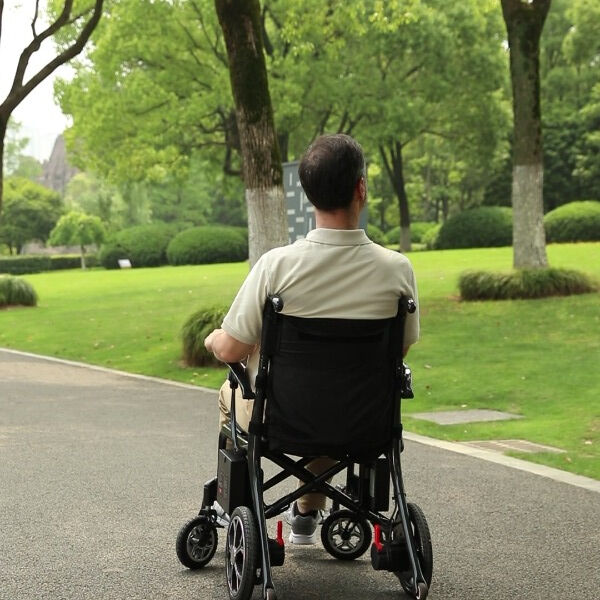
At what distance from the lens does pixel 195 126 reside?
126 ft

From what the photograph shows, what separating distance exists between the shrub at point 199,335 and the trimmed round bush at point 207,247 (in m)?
31.5

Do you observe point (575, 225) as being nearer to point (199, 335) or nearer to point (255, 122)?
point (255, 122)

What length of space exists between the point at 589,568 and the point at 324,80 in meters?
33.9

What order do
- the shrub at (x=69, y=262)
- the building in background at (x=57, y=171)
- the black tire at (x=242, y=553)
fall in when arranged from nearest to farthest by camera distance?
the black tire at (x=242, y=553) → the shrub at (x=69, y=262) → the building in background at (x=57, y=171)

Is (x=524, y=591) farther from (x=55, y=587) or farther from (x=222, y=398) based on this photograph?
(x=55, y=587)

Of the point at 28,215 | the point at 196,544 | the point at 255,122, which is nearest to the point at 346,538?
the point at 196,544

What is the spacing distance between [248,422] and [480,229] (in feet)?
128

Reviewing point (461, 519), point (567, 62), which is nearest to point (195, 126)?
point (567, 62)

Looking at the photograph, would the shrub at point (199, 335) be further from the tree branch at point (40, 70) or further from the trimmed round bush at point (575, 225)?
the trimmed round bush at point (575, 225)

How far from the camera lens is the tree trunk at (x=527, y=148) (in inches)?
743

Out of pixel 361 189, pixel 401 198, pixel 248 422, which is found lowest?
pixel 248 422

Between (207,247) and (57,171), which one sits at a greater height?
(57,171)

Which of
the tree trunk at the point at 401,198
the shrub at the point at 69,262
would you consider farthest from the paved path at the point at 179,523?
the shrub at the point at 69,262

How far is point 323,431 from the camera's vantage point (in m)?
4.02
